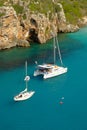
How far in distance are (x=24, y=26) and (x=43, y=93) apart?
41.5m

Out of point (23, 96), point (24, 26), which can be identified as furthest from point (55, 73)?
point (24, 26)

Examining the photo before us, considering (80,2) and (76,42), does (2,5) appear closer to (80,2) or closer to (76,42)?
(76,42)

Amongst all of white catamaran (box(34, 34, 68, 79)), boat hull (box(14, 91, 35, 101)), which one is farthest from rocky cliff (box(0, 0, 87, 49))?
boat hull (box(14, 91, 35, 101))

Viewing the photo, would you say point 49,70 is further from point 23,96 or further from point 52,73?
point 23,96

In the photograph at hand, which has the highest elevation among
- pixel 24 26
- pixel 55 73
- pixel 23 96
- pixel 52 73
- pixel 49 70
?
pixel 24 26

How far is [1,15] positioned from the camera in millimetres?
99875

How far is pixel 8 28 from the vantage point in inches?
4006

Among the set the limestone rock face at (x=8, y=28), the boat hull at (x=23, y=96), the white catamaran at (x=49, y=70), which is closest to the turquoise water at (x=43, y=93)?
the boat hull at (x=23, y=96)

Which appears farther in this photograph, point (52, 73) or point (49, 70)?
point (49, 70)

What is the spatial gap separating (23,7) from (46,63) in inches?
1067

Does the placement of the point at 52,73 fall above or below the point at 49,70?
below

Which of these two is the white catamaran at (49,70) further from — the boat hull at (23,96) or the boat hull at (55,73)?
the boat hull at (23,96)

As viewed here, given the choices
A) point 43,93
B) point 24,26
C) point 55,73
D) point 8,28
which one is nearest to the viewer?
point 43,93

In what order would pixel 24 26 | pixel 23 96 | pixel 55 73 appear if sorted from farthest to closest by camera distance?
1. pixel 24 26
2. pixel 55 73
3. pixel 23 96
